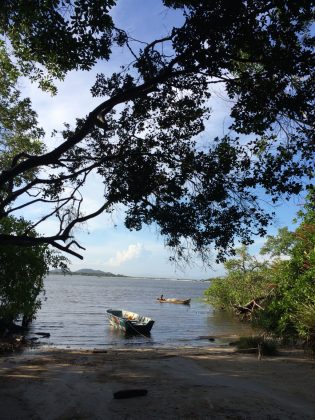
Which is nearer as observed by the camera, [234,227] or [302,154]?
[302,154]

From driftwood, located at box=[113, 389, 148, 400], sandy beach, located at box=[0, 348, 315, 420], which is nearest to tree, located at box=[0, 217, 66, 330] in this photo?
sandy beach, located at box=[0, 348, 315, 420]

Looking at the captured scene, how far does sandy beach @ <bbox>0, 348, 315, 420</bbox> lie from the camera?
781 cm

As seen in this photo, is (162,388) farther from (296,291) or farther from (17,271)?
(17,271)

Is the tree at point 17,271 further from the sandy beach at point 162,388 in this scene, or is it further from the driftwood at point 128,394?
the driftwood at point 128,394

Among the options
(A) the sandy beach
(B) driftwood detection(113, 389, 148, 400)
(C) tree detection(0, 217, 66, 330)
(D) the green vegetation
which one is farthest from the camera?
(C) tree detection(0, 217, 66, 330)

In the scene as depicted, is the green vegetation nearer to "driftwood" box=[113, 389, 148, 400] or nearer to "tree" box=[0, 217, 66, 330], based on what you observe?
"driftwood" box=[113, 389, 148, 400]

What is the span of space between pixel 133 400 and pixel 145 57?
7614mm

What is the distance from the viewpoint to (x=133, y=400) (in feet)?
28.0

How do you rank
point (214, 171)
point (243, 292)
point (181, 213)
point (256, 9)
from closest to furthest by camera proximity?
point (256, 9) < point (214, 171) < point (181, 213) < point (243, 292)

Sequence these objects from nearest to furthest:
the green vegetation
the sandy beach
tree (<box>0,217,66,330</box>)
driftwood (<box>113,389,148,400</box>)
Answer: the sandy beach < driftwood (<box>113,389,148,400</box>) < the green vegetation < tree (<box>0,217,66,330</box>)

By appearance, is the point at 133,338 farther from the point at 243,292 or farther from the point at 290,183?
the point at 290,183

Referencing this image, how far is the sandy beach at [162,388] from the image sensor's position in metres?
7.81

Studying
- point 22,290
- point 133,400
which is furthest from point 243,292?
point 133,400

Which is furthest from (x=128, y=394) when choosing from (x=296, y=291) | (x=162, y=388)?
(x=296, y=291)
